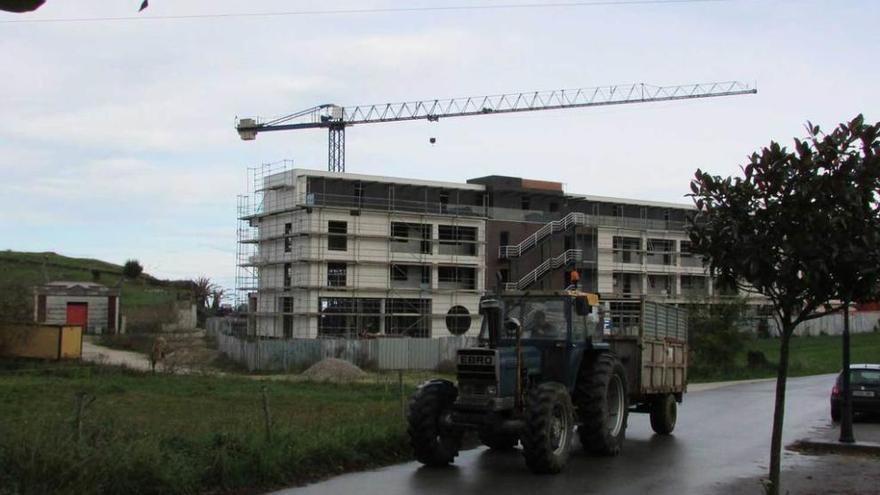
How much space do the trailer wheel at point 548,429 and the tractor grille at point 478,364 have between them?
0.66 metres

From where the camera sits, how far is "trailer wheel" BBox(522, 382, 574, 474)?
12.7 m

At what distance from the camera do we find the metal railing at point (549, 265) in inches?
3007

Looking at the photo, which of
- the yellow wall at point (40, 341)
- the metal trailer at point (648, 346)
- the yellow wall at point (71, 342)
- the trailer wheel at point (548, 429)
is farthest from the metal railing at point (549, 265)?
the trailer wheel at point (548, 429)

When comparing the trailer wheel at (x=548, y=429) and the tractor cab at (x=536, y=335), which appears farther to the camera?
the tractor cab at (x=536, y=335)

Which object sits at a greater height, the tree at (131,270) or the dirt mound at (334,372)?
the tree at (131,270)

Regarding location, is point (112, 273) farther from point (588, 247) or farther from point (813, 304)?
point (813, 304)

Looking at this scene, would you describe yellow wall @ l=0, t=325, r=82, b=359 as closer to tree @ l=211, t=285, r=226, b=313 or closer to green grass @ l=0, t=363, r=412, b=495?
green grass @ l=0, t=363, r=412, b=495

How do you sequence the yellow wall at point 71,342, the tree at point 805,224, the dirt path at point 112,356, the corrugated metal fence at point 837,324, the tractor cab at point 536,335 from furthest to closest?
the corrugated metal fence at point 837,324 → the dirt path at point 112,356 → the yellow wall at point 71,342 → the tractor cab at point 536,335 → the tree at point 805,224

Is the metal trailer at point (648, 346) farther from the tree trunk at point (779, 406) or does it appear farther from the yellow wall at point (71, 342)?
the yellow wall at point (71, 342)

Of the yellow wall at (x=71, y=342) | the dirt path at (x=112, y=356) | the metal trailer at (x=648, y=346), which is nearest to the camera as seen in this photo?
the metal trailer at (x=648, y=346)

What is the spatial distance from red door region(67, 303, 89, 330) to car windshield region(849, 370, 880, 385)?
60.5 m

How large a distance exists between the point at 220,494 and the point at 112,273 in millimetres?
100165

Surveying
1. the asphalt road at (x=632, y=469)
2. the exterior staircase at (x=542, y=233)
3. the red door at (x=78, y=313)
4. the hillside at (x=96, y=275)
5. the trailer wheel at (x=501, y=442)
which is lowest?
the asphalt road at (x=632, y=469)

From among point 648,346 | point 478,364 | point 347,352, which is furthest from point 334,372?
point 478,364
